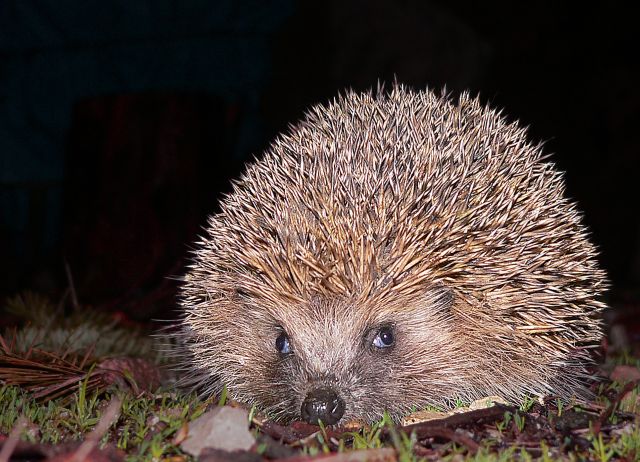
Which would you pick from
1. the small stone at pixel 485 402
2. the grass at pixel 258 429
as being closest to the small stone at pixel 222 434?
the grass at pixel 258 429

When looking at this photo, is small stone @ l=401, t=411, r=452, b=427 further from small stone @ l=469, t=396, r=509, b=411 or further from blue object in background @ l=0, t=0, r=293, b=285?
blue object in background @ l=0, t=0, r=293, b=285

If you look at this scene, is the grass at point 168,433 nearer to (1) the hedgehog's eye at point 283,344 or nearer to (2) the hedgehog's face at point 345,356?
(2) the hedgehog's face at point 345,356

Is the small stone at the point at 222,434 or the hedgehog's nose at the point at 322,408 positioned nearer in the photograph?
the small stone at the point at 222,434

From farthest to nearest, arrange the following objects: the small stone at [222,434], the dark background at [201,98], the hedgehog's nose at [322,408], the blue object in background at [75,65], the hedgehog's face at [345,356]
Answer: the blue object in background at [75,65]
the dark background at [201,98]
the hedgehog's face at [345,356]
the hedgehog's nose at [322,408]
the small stone at [222,434]

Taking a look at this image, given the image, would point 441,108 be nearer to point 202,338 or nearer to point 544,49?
point 202,338

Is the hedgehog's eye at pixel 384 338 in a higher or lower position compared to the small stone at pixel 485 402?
higher

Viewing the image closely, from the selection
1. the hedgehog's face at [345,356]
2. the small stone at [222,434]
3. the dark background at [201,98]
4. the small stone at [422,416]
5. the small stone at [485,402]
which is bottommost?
the small stone at [222,434]

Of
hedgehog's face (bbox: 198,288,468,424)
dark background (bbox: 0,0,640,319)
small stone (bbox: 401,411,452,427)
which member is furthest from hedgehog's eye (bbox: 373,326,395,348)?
dark background (bbox: 0,0,640,319)

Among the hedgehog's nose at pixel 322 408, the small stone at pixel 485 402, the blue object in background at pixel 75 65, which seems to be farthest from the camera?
the blue object in background at pixel 75 65

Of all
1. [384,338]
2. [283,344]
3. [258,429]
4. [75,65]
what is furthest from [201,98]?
[258,429]
